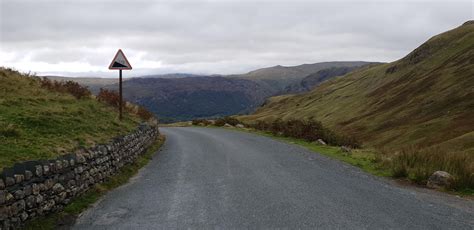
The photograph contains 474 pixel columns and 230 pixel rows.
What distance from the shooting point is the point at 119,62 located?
62.7ft

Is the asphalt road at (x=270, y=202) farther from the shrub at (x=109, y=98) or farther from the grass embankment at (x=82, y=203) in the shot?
the shrub at (x=109, y=98)

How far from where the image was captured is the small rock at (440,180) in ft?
38.3

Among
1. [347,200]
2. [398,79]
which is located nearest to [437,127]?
[347,200]

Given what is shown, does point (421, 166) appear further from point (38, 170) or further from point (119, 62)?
point (119, 62)

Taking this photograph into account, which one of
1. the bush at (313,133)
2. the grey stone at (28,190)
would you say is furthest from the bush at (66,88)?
the grey stone at (28,190)

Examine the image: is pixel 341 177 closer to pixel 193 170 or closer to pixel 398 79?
pixel 193 170

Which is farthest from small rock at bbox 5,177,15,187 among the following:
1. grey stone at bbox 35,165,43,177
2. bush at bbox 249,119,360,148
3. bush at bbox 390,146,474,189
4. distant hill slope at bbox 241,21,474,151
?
distant hill slope at bbox 241,21,474,151

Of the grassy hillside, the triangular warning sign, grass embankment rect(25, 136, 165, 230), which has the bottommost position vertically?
grass embankment rect(25, 136, 165, 230)

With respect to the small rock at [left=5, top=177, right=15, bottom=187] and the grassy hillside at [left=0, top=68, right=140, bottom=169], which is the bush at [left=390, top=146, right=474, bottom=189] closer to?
the grassy hillside at [left=0, top=68, right=140, bottom=169]

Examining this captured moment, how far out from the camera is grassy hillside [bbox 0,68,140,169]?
9.49 m

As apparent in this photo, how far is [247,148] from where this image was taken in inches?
855

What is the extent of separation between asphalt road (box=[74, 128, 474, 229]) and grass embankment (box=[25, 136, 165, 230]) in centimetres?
23

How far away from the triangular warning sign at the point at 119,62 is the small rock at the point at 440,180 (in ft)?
40.0

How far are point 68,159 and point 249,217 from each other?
3.94 m
